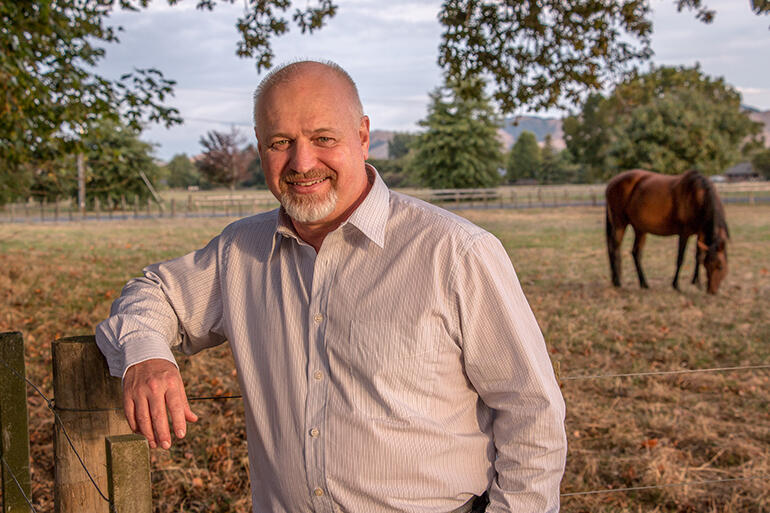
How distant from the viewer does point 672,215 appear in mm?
10758

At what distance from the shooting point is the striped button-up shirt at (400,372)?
1670mm

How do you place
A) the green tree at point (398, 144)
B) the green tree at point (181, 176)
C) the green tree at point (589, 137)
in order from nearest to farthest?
the green tree at point (589, 137) < the green tree at point (181, 176) < the green tree at point (398, 144)

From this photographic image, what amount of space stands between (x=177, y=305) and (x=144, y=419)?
455 millimetres

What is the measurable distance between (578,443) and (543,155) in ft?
251

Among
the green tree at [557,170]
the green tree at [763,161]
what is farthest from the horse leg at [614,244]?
the green tree at [763,161]

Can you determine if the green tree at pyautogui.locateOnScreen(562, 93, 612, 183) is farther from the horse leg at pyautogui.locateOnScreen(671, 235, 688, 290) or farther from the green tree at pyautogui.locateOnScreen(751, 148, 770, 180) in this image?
the horse leg at pyautogui.locateOnScreen(671, 235, 688, 290)

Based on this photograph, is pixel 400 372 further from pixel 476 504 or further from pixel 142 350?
pixel 142 350

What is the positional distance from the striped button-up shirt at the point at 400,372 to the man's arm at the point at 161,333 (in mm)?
10

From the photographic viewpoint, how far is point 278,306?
1.86 meters

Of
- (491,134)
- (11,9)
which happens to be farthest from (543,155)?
(11,9)

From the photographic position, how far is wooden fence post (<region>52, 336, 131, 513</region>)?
5.94 ft

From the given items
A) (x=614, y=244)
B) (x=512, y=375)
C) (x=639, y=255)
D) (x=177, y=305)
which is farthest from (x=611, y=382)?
(x=614, y=244)

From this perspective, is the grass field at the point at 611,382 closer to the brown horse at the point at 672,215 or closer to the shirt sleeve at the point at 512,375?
the brown horse at the point at 672,215

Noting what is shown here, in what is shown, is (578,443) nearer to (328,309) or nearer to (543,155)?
(328,309)
